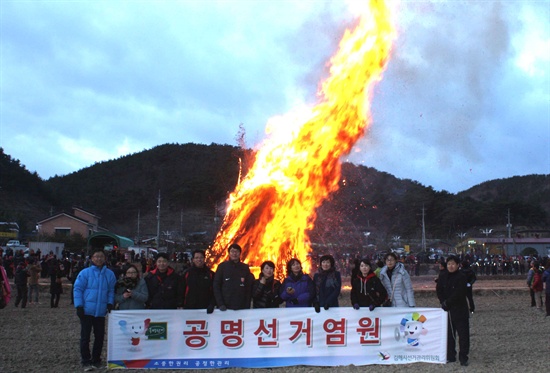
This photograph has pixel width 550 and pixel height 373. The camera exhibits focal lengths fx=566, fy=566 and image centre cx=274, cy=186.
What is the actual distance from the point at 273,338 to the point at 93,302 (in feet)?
8.82

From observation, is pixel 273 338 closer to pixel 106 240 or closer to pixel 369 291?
pixel 369 291

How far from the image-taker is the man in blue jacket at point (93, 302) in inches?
321

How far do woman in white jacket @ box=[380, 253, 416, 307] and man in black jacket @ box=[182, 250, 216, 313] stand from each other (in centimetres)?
280

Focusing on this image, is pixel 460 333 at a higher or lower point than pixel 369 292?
lower

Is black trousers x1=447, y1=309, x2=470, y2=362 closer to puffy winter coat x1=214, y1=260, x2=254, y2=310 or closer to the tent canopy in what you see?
puffy winter coat x1=214, y1=260, x2=254, y2=310

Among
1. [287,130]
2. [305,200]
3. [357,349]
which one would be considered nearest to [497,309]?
[305,200]

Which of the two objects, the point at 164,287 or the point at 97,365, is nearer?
the point at 97,365

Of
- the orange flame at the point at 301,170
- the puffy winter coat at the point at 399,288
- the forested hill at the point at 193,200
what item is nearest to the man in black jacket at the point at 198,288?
the puffy winter coat at the point at 399,288

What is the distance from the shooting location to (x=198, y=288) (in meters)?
8.73

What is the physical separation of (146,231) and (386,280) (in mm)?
72343

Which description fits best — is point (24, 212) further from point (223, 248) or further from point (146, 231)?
point (223, 248)

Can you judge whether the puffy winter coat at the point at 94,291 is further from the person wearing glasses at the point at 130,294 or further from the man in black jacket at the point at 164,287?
the man in black jacket at the point at 164,287

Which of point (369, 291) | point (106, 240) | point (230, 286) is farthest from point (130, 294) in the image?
point (106, 240)

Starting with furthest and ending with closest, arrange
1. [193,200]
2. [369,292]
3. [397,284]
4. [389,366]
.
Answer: [193,200] < [397,284] < [369,292] < [389,366]
